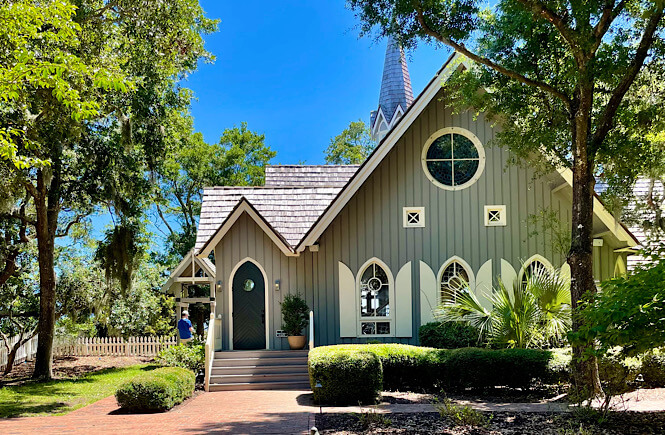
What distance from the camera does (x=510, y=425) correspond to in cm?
965

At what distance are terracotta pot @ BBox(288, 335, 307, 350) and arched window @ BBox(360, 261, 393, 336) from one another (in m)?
1.61

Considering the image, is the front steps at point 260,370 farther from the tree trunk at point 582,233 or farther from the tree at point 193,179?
the tree at point 193,179

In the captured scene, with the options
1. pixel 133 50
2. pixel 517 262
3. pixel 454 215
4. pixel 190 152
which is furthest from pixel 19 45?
pixel 190 152

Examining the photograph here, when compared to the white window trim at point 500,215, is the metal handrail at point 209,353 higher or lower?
lower

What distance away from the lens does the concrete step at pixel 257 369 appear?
15984 millimetres

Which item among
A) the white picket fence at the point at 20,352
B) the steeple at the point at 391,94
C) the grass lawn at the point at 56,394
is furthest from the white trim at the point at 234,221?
the steeple at the point at 391,94

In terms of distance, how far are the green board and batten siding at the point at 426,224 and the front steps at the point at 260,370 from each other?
102 centimetres

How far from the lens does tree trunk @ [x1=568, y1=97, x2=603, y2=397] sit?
37.8 ft

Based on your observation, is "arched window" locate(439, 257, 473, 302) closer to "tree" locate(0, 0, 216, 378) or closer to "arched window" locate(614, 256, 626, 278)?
"arched window" locate(614, 256, 626, 278)

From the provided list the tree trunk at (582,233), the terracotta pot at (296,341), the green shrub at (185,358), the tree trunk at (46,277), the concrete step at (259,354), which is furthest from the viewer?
the tree trunk at (46,277)

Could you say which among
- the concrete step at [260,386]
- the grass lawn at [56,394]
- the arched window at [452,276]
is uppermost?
the arched window at [452,276]

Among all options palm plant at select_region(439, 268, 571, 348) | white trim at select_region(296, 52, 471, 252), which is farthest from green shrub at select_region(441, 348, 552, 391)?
white trim at select_region(296, 52, 471, 252)

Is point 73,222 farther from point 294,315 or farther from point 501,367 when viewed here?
point 501,367

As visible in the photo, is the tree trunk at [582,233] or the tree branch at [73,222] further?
the tree branch at [73,222]
